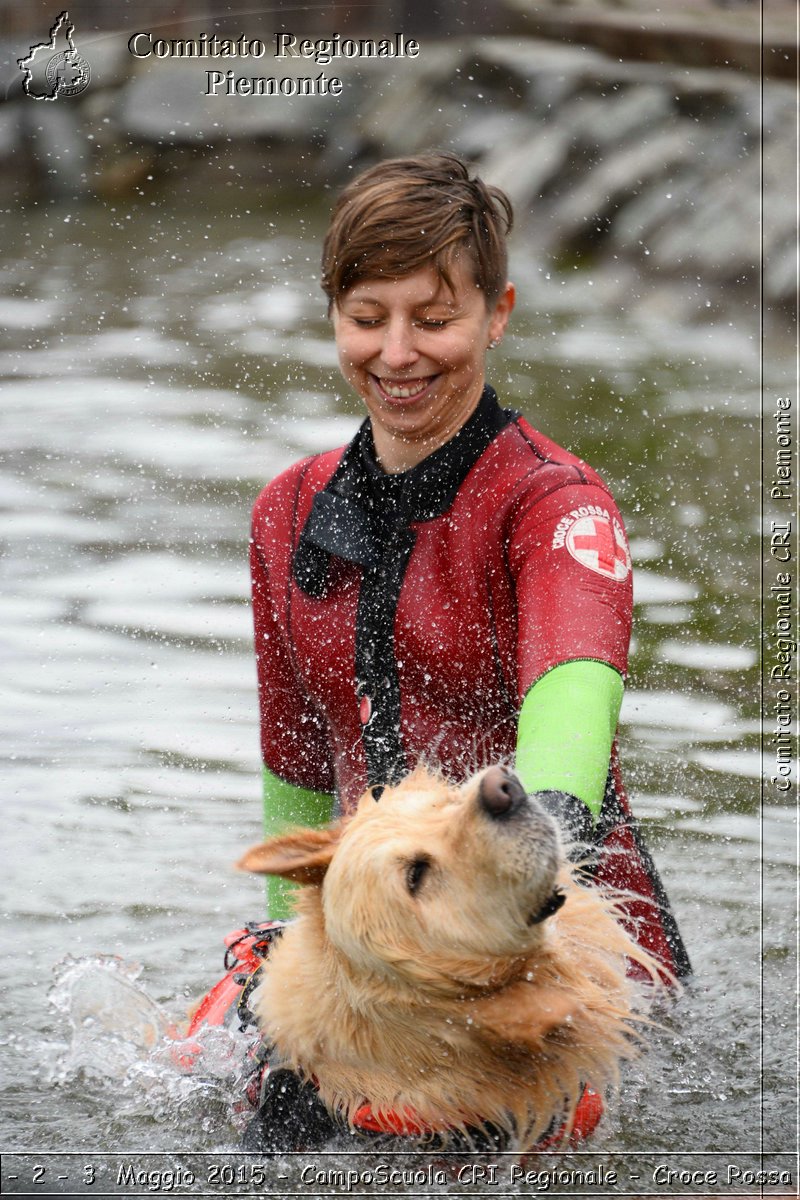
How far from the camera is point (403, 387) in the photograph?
129 inches

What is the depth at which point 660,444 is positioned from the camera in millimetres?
8438

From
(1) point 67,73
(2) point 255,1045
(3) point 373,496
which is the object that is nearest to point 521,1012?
(2) point 255,1045

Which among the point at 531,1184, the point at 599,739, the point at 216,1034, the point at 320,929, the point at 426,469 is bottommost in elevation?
the point at 531,1184

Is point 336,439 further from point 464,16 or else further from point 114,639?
point 464,16

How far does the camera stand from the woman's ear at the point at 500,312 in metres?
A: 3.37

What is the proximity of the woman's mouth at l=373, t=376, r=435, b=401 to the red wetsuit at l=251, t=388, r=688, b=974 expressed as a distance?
5.0 inches

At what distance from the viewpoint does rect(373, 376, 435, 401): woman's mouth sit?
3.26m

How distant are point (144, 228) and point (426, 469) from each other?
11.6 m

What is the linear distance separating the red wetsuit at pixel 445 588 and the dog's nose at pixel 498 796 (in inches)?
28.2

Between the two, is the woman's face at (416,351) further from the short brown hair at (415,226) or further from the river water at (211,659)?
the river water at (211,659)

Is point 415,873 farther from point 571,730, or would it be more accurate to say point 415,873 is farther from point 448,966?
point 571,730

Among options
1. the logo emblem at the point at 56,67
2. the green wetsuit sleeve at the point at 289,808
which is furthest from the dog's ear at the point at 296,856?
the logo emblem at the point at 56,67

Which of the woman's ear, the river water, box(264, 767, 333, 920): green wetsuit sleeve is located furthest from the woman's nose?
the river water

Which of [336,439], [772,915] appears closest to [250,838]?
[772,915]
